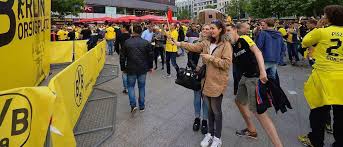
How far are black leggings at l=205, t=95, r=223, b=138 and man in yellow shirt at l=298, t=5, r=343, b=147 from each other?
1262 millimetres

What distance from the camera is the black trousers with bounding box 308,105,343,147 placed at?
15.3 ft

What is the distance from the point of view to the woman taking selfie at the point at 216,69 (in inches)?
179

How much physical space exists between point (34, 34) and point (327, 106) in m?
4.91

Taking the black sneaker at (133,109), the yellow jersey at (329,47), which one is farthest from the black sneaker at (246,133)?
the black sneaker at (133,109)

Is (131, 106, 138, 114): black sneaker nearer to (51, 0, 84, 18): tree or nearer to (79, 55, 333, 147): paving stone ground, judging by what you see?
(79, 55, 333, 147): paving stone ground

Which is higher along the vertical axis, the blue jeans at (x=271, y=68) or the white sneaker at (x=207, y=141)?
the blue jeans at (x=271, y=68)

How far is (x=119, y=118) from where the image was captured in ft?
21.6

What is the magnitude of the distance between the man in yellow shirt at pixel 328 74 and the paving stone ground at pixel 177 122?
0.60 meters

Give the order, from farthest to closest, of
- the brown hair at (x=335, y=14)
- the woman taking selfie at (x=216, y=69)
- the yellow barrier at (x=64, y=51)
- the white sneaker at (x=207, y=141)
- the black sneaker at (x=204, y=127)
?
the yellow barrier at (x=64, y=51) → the black sneaker at (x=204, y=127) → the white sneaker at (x=207, y=141) → the woman taking selfie at (x=216, y=69) → the brown hair at (x=335, y=14)

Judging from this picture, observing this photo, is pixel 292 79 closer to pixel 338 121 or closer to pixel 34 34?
pixel 338 121

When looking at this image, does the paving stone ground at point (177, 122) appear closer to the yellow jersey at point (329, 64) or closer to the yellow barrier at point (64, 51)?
the yellow jersey at point (329, 64)

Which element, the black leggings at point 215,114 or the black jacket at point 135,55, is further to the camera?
the black jacket at point 135,55

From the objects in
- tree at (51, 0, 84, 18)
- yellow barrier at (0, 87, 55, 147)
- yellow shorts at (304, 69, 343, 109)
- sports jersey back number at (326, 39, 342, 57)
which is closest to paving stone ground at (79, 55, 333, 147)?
yellow shorts at (304, 69, 343, 109)

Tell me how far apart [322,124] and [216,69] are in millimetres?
1622
